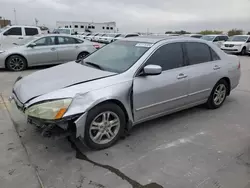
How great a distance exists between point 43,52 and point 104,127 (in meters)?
7.02

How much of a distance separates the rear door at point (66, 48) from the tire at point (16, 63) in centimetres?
141

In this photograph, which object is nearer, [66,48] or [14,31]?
[66,48]

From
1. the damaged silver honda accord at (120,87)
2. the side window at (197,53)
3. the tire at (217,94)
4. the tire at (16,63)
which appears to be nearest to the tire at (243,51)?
the tire at (217,94)

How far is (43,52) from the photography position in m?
9.30

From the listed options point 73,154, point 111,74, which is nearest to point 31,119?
point 73,154

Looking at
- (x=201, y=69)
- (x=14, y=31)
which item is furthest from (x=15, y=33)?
(x=201, y=69)

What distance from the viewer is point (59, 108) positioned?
2.83m

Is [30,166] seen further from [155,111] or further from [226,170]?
[226,170]

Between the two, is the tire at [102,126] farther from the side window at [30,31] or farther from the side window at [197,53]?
the side window at [30,31]

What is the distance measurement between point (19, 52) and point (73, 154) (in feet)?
23.0

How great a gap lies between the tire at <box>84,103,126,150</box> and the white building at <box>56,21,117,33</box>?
48.9 metres

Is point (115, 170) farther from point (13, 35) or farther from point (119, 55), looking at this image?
point (13, 35)

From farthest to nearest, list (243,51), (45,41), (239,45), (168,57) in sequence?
(243,51)
(239,45)
(45,41)
(168,57)

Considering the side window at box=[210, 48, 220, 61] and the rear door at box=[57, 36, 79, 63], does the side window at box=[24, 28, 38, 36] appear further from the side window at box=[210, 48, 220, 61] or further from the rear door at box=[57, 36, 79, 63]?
the side window at box=[210, 48, 220, 61]
